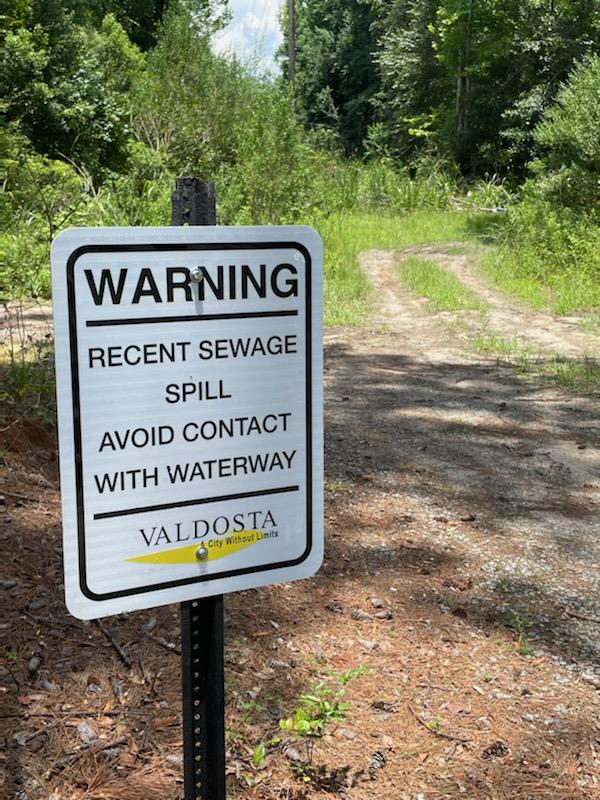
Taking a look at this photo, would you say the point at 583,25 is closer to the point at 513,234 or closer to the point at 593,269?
the point at 513,234

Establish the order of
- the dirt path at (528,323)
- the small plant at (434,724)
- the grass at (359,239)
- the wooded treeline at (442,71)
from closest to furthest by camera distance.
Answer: the small plant at (434,724) < the dirt path at (528,323) < the grass at (359,239) < the wooded treeline at (442,71)

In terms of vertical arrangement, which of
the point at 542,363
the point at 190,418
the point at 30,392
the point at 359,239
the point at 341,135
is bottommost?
the point at 542,363

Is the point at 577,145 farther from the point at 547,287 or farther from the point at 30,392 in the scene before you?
the point at 30,392

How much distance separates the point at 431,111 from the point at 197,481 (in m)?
33.7

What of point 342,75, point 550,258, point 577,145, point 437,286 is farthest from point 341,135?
point 437,286

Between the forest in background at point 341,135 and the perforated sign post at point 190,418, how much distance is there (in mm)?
2912

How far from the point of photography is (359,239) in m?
18.1

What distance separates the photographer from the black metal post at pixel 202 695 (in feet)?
4.38

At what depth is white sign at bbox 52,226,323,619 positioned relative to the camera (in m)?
1.18

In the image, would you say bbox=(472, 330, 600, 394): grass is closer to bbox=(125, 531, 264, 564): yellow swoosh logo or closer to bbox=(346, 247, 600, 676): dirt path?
bbox=(346, 247, 600, 676): dirt path

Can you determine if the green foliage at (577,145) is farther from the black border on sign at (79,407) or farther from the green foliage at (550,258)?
the black border on sign at (79,407)

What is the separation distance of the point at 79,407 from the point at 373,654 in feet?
6.11

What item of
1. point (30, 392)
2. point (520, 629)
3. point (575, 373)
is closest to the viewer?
point (520, 629)

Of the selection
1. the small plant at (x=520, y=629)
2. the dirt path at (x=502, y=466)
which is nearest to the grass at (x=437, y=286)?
the dirt path at (x=502, y=466)
